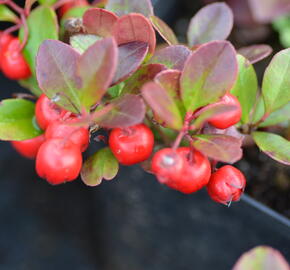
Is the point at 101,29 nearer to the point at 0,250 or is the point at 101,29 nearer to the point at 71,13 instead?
the point at 71,13

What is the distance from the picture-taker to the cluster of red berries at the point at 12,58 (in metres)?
0.68

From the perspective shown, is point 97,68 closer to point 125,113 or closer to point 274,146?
point 125,113

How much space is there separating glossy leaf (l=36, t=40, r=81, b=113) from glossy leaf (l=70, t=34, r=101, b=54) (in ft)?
0.14

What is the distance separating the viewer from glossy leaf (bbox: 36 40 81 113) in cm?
52

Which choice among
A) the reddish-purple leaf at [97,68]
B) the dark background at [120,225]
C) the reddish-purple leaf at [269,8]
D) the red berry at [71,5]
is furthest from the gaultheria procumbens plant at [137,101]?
the reddish-purple leaf at [269,8]

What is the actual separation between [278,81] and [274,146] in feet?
0.28

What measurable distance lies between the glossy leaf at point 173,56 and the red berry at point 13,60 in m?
0.24

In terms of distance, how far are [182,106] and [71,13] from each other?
0.31 meters

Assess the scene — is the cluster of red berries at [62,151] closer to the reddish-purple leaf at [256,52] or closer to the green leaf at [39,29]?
the green leaf at [39,29]

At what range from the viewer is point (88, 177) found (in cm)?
55

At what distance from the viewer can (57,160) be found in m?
0.48

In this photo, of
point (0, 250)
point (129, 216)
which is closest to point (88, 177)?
point (129, 216)

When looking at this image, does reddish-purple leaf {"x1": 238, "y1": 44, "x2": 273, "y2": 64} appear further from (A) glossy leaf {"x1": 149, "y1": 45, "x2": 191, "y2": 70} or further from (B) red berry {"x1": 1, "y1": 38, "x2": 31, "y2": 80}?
(B) red berry {"x1": 1, "y1": 38, "x2": 31, "y2": 80}

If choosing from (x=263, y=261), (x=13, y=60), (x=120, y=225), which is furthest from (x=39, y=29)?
(x=120, y=225)
